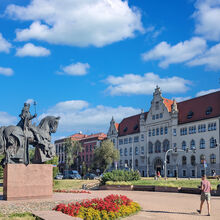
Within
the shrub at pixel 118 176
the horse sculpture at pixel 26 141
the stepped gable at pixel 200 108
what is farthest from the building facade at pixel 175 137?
the horse sculpture at pixel 26 141

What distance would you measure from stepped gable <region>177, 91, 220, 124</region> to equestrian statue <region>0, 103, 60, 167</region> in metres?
55.3

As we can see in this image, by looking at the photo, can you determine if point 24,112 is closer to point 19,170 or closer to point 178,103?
point 19,170

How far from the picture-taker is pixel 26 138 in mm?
18797

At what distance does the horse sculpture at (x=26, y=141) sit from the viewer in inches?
716

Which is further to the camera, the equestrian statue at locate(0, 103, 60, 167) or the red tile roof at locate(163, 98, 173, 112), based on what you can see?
the red tile roof at locate(163, 98, 173, 112)

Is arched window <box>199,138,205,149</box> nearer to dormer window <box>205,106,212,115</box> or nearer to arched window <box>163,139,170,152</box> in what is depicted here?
dormer window <box>205,106,212,115</box>

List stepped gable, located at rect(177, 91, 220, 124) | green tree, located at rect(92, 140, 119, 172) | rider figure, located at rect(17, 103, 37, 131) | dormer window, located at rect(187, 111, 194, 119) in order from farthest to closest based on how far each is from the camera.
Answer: green tree, located at rect(92, 140, 119, 172) → dormer window, located at rect(187, 111, 194, 119) → stepped gable, located at rect(177, 91, 220, 124) → rider figure, located at rect(17, 103, 37, 131)

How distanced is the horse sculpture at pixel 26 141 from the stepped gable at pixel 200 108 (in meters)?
55.3

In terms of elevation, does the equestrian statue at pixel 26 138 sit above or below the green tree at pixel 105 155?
above

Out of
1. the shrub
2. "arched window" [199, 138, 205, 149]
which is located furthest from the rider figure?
"arched window" [199, 138, 205, 149]

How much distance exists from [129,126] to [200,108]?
28.5m

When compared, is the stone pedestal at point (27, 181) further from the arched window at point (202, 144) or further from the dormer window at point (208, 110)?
the dormer window at point (208, 110)

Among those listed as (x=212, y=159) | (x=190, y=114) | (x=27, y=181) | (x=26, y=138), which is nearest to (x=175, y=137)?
(x=190, y=114)

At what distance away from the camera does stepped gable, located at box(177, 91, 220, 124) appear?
71.7 metres
